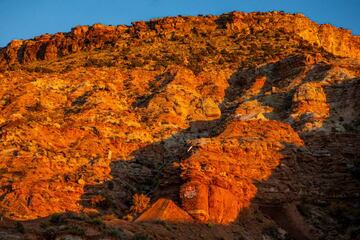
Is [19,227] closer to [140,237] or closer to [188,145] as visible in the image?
[140,237]

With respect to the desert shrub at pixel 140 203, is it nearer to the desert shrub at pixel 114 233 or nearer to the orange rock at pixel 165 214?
the orange rock at pixel 165 214

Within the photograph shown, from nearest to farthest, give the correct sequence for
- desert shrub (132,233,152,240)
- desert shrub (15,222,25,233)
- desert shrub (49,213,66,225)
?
desert shrub (15,222,25,233) → desert shrub (49,213,66,225) → desert shrub (132,233,152,240)

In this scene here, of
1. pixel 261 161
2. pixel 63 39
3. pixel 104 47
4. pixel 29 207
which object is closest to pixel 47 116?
pixel 29 207

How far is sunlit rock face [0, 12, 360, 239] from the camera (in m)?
28.9

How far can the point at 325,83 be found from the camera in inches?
1618

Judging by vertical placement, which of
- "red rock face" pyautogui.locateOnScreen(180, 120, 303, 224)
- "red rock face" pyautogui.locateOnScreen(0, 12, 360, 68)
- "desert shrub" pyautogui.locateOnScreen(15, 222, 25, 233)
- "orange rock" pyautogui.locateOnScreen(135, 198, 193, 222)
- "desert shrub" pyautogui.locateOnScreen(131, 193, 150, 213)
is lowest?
"desert shrub" pyautogui.locateOnScreen(15, 222, 25, 233)

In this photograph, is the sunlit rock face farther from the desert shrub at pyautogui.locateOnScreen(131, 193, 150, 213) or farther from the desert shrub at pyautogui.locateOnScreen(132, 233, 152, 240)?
the desert shrub at pyautogui.locateOnScreen(132, 233, 152, 240)

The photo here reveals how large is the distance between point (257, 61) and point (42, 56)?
965 inches

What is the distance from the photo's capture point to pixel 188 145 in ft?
106

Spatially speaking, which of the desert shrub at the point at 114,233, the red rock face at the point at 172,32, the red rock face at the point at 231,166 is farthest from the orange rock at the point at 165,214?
the red rock face at the point at 172,32

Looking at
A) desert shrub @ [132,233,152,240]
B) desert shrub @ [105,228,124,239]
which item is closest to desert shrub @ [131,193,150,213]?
desert shrub @ [132,233,152,240]

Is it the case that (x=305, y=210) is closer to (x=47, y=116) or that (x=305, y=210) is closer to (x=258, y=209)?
(x=258, y=209)

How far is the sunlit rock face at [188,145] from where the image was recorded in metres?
28.9

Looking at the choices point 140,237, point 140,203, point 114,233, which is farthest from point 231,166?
point 114,233
